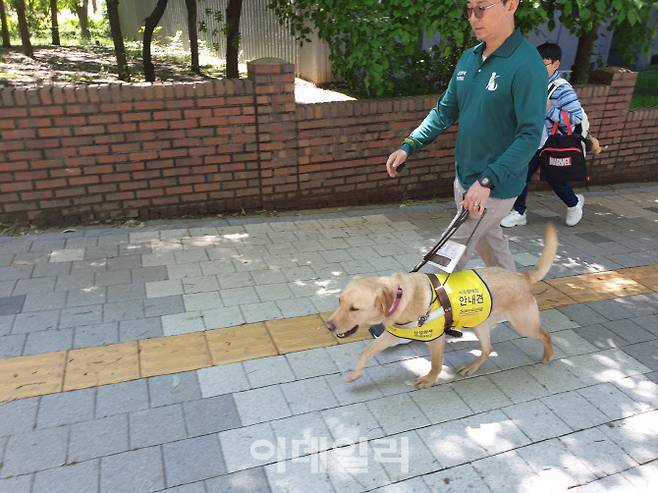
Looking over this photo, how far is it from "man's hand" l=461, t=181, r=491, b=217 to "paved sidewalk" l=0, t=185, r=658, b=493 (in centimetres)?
114

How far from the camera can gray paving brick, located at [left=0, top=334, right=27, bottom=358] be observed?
11.7 feet

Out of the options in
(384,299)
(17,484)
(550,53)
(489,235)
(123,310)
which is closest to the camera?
(17,484)

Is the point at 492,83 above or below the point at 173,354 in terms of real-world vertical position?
above

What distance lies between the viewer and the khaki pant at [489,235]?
3.42 metres

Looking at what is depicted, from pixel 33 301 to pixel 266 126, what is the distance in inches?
111

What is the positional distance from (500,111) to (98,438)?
2.86 meters

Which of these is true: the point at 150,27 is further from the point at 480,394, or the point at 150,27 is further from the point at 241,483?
the point at 241,483

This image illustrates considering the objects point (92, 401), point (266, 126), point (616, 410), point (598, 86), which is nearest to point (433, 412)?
point (616, 410)

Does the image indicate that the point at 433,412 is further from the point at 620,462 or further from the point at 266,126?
the point at 266,126

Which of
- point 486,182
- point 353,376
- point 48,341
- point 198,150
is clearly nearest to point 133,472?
point 353,376

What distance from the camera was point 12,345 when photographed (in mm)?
3641

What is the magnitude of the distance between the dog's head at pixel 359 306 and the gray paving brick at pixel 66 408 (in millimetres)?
1480

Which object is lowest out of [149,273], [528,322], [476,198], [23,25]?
[149,273]

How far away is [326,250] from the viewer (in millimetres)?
5242
